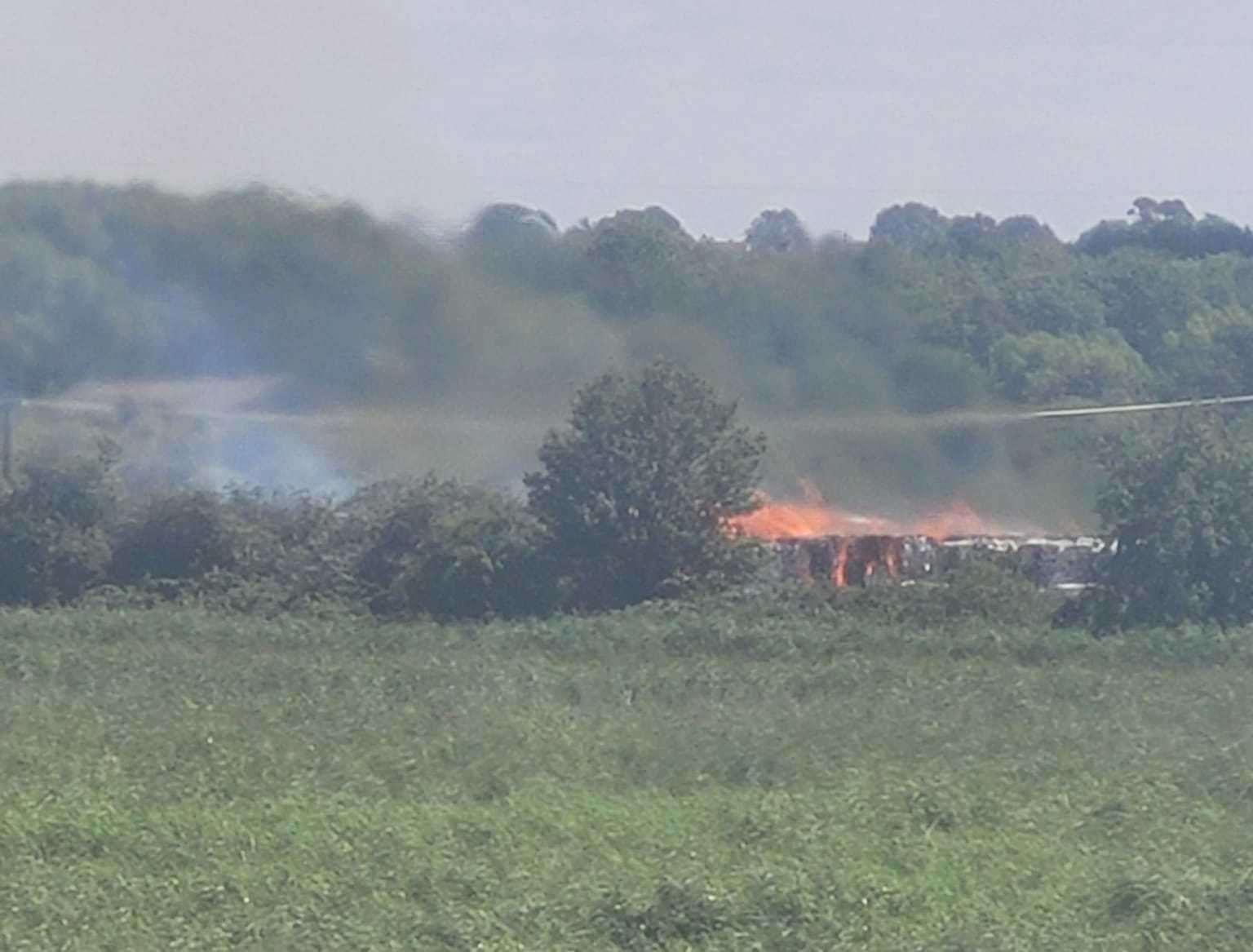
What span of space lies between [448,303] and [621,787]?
14.1m

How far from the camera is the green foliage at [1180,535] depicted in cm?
3250

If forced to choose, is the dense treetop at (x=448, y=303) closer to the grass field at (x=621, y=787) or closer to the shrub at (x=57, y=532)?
the shrub at (x=57, y=532)

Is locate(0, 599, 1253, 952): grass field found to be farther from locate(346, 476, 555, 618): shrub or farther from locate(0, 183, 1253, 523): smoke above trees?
locate(0, 183, 1253, 523): smoke above trees

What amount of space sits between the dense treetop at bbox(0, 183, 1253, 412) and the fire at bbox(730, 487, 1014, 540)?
149cm

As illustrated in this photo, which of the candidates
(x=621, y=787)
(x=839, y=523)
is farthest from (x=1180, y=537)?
(x=621, y=787)

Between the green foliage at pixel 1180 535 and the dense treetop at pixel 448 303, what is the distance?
386 cm

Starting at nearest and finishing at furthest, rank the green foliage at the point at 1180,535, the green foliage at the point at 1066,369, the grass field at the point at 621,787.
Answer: the grass field at the point at 621,787 < the green foliage at the point at 1180,535 < the green foliage at the point at 1066,369

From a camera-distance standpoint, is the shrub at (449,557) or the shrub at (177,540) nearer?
the shrub at (449,557)

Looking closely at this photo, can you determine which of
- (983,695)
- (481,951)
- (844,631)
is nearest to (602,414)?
(844,631)

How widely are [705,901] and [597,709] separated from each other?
9.14m

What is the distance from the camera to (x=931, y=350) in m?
36.4

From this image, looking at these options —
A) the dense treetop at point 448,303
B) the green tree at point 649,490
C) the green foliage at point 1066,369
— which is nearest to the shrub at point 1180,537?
the dense treetop at point 448,303

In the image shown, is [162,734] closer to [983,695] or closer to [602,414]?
[983,695]

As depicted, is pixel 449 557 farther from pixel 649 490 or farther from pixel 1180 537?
pixel 1180 537
